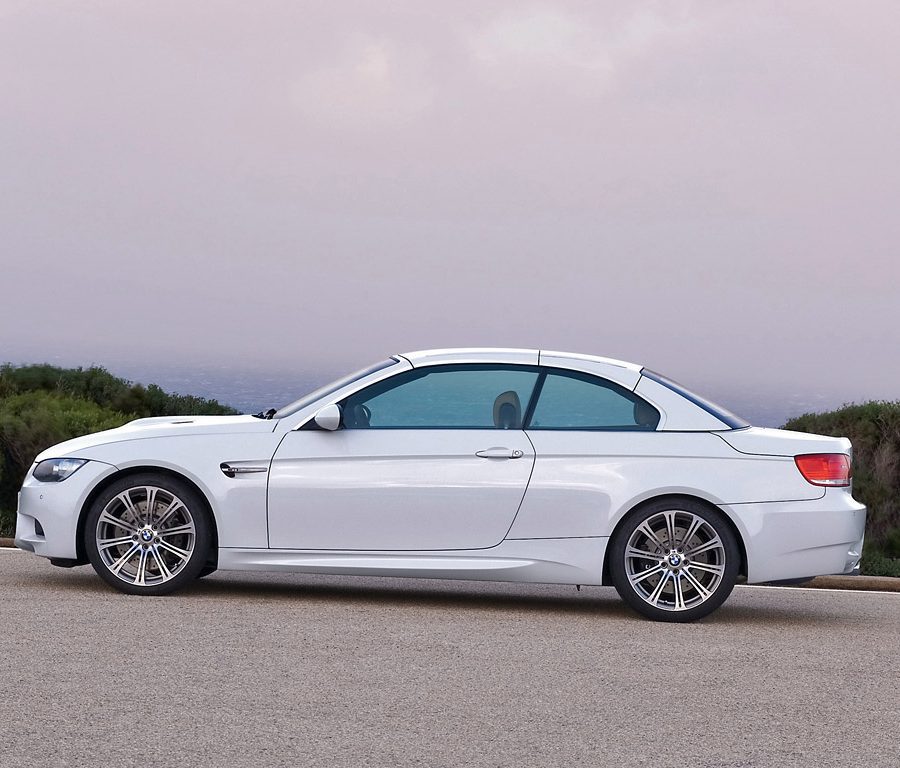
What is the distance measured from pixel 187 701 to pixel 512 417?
12.3 feet

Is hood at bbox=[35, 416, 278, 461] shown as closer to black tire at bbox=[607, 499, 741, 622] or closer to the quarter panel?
the quarter panel

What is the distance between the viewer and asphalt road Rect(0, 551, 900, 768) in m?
5.44

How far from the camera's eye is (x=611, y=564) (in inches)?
357

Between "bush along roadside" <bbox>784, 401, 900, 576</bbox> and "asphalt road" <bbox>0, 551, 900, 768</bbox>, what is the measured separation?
5.83m

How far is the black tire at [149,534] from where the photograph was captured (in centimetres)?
926

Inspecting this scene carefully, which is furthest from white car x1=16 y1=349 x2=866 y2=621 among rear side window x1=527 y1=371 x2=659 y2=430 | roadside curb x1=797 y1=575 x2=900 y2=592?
roadside curb x1=797 y1=575 x2=900 y2=592

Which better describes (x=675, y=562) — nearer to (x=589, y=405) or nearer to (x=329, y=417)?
(x=589, y=405)

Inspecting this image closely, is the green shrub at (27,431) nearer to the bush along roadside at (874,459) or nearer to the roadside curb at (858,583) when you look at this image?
the roadside curb at (858,583)

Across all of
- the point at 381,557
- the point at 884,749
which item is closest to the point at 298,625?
the point at 381,557

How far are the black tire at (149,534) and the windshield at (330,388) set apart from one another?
836mm

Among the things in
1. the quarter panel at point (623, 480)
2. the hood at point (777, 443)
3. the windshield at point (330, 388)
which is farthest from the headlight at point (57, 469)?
the hood at point (777, 443)

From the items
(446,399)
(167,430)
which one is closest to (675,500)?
(446,399)

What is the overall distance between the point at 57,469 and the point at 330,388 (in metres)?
1.92

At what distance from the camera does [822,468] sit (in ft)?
30.2
